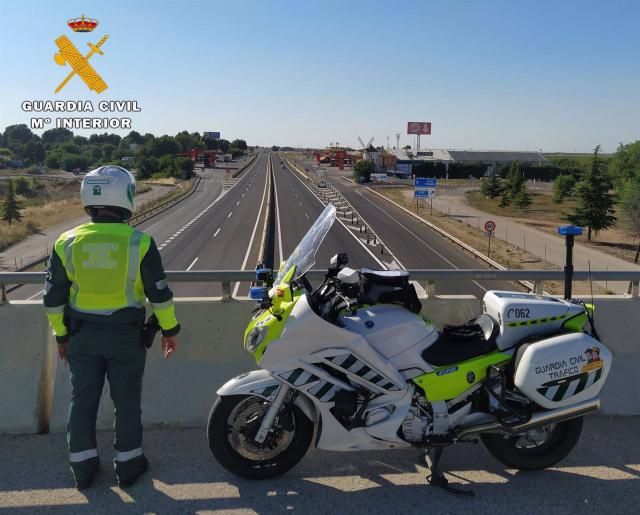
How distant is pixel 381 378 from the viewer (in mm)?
3580

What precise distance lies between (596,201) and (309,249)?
45493 mm

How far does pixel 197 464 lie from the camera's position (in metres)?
3.85

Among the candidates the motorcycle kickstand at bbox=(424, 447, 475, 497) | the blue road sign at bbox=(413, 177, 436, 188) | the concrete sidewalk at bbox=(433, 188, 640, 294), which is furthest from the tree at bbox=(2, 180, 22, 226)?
the motorcycle kickstand at bbox=(424, 447, 475, 497)

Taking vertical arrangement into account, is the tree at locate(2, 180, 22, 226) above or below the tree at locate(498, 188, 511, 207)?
below

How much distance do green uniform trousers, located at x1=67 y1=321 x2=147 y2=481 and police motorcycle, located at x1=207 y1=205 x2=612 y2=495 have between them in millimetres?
545

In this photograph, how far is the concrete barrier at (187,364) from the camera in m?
4.38

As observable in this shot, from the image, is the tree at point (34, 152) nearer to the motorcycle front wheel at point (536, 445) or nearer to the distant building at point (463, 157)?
the distant building at point (463, 157)

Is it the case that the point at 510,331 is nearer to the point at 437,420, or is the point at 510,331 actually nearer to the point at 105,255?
the point at 437,420

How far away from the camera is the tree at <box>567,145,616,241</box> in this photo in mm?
43156

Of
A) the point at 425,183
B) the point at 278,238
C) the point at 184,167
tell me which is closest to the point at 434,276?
the point at 278,238

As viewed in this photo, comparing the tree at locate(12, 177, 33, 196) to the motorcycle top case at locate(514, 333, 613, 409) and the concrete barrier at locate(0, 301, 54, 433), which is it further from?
the motorcycle top case at locate(514, 333, 613, 409)

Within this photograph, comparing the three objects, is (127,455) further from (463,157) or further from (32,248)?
(463,157)

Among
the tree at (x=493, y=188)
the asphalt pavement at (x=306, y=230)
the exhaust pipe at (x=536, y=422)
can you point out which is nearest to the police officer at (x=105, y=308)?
the exhaust pipe at (x=536, y=422)

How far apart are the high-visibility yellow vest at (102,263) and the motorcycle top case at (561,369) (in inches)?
101
